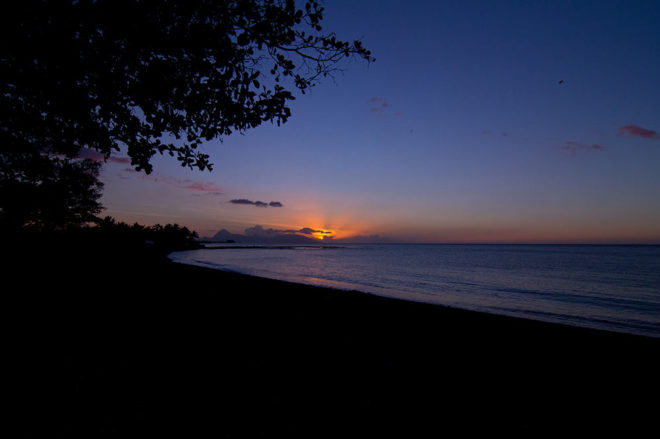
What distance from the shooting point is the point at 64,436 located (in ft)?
10.9

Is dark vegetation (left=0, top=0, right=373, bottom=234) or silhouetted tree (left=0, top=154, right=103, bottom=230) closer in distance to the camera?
dark vegetation (left=0, top=0, right=373, bottom=234)

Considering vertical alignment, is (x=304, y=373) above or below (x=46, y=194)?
below

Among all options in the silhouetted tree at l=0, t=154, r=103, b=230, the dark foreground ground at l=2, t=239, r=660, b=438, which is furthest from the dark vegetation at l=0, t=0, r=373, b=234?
the silhouetted tree at l=0, t=154, r=103, b=230

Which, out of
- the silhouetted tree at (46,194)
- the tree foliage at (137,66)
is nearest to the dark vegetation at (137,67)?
the tree foliage at (137,66)

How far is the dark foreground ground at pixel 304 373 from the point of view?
390 cm

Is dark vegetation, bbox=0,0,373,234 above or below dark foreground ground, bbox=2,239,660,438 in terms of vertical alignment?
above

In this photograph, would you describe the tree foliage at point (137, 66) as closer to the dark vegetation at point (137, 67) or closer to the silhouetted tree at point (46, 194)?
the dark vegetation at point (137, 67)

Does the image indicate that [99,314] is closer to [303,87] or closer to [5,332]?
[5,332]

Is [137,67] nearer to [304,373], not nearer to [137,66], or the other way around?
[137,66]

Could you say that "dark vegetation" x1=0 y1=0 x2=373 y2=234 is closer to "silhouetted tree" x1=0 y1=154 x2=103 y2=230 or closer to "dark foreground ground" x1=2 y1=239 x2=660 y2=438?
"dark foreground ground" x1=2 y1=239 x2=660 y2=438

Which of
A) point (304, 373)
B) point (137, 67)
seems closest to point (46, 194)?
point (137, 67)

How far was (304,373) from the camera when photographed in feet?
17.6

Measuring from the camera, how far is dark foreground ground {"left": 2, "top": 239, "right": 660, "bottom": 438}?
390 centimetres

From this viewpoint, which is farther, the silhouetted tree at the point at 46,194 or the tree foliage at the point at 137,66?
the silhouetted tree at the point at 46,194
